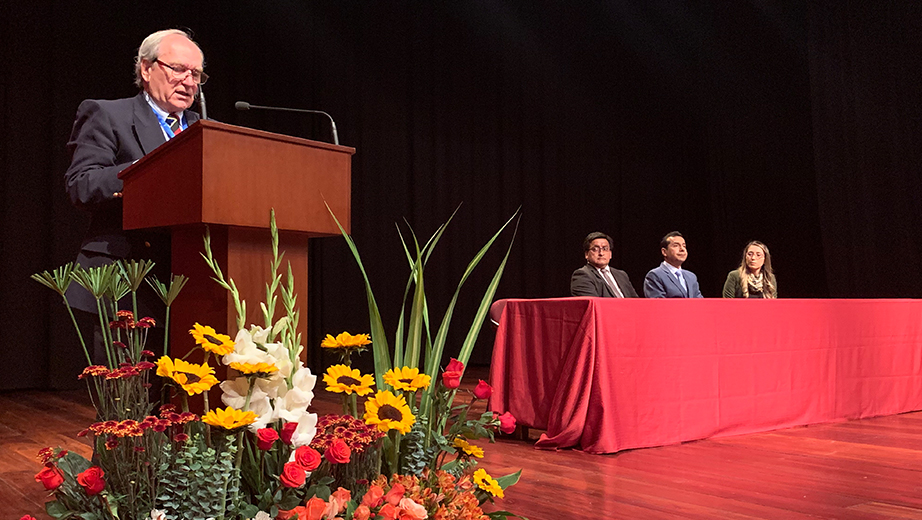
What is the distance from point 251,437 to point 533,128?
6467 mm

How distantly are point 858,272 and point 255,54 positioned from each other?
514cm

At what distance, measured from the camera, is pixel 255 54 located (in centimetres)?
590

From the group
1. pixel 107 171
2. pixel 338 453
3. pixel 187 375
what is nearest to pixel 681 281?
pixel 107 171

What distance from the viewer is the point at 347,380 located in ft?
4.53

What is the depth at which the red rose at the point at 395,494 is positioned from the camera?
1282 millimetres

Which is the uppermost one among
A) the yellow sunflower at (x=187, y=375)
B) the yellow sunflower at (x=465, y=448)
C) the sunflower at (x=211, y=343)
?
the sunflower at (x=211, y=343)

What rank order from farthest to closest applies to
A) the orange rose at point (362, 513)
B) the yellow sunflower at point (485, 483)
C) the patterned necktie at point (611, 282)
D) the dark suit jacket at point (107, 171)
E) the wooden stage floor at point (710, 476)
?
the patterned necktie at point (611, 282) < the wooden stage floor at point (710, 476) < the dark suit jacket at point (107, 171) < the yellow sunflower at point (485, 483) < the orange rose at point (362, 513)

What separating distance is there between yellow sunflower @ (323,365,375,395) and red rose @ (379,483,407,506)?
0.16m

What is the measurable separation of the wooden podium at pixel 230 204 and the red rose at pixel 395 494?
344mm


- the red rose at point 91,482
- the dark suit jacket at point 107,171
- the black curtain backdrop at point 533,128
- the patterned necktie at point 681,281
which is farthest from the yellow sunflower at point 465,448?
the black curtain backdrop at point 533,128

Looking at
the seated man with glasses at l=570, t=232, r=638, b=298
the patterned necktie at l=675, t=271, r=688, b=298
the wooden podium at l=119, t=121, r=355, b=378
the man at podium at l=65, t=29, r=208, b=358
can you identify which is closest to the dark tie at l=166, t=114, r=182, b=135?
the man at podium at l=65, t=29, r=208, b=358

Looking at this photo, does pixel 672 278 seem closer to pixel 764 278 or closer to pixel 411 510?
pixel 764 278

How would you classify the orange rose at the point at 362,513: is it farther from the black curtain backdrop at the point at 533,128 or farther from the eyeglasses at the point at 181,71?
the black curtain backdrop at the point at 533,128

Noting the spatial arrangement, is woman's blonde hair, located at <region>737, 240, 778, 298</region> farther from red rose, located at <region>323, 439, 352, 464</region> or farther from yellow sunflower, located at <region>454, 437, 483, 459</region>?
red rose, located at <region>323, 439, 352, 464</region>
